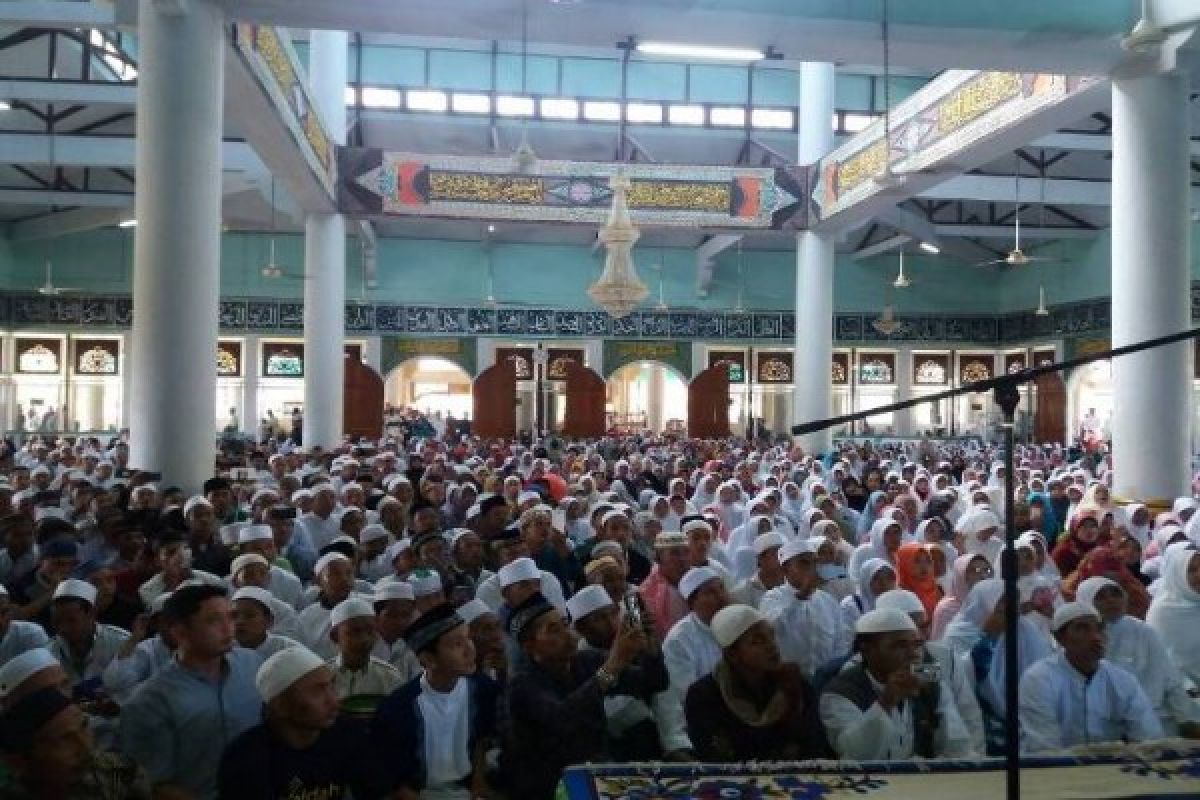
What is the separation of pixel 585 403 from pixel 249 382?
261 inches

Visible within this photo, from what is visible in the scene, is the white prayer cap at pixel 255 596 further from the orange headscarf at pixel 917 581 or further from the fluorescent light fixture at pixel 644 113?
the fluorescent light fixture at pixel 644 113

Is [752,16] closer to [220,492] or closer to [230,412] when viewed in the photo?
[220,492]

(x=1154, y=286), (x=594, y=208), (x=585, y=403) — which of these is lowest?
(x=585, y=403)

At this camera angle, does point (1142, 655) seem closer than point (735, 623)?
No

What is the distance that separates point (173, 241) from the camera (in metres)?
5.45

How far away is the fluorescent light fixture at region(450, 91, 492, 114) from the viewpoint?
16.0m

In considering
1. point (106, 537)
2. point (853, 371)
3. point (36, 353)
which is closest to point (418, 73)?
point (36, 353)

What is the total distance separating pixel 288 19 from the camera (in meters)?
6.27

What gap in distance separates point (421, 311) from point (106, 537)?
13.7m

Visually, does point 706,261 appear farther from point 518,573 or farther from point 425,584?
point 425,584

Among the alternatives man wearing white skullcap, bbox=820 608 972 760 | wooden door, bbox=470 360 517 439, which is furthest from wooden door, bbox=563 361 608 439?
man wearing white skullcap, bbox=820 608 972 760

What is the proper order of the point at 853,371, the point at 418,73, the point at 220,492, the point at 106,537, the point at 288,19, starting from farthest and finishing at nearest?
the point at 853,371, the point at 418,73, the point at 288,19, the point at 220,492, the point at 106,537

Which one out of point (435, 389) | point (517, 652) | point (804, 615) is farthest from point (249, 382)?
point (517, 652)

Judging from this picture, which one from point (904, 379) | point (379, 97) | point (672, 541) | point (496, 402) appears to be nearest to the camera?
point (672, 541)
